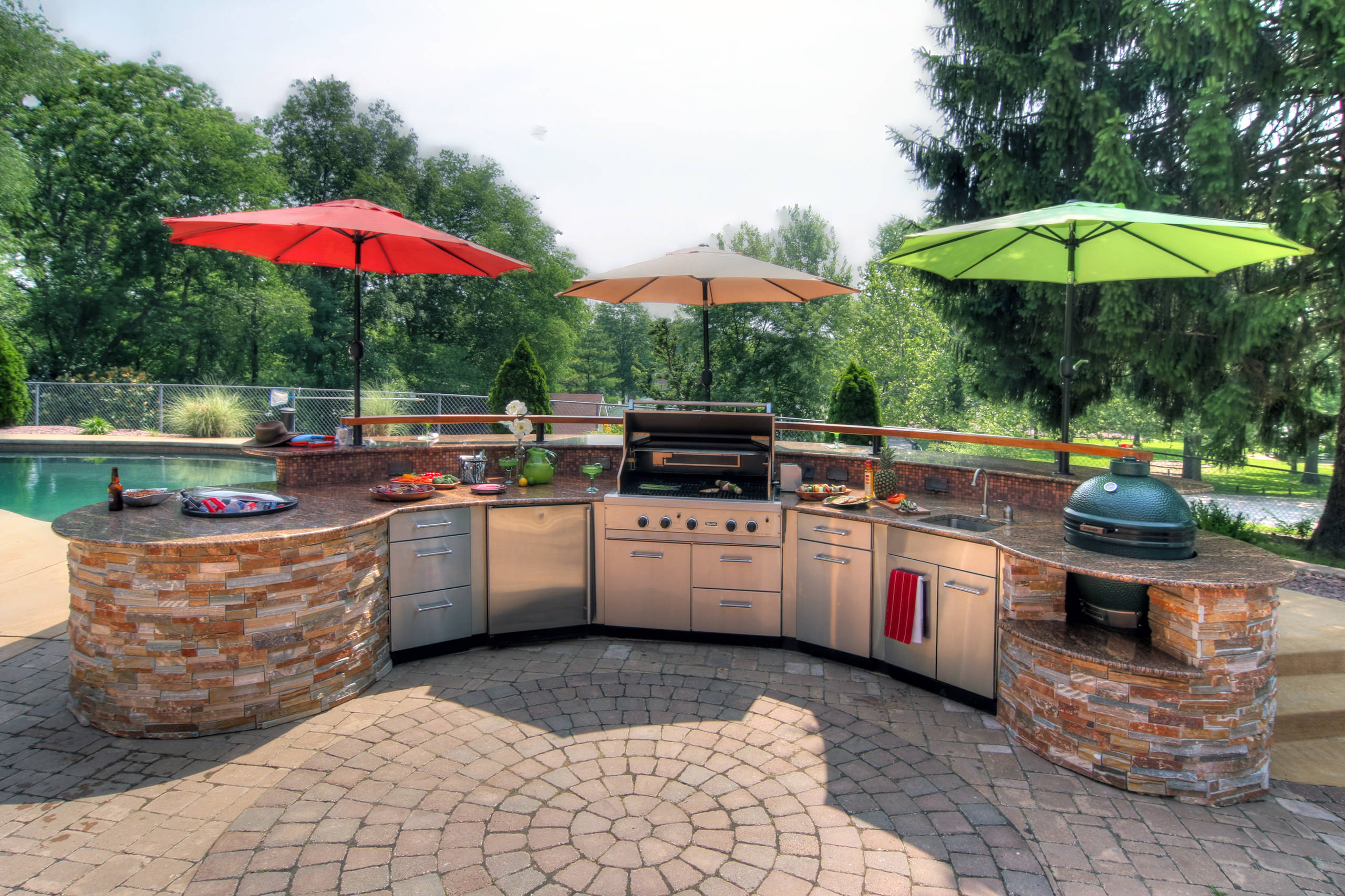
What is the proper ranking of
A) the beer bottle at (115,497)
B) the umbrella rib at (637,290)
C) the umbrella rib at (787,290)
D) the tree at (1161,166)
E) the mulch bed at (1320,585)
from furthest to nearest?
the tree at (1161,166), the mulch bed at (1320,585), the umbrella rib at (637,290), the umbrella rib at (787,290), the beer bottle at (115,497)

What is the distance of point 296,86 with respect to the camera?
2475 cm

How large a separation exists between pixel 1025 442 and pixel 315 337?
77.6 ft

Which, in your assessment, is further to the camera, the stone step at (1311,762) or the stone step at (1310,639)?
the stone step at (1310,639)

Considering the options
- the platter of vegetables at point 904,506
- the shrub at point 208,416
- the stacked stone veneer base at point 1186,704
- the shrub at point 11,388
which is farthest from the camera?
the shrub at point 208,416

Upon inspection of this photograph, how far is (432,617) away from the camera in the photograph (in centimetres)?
419

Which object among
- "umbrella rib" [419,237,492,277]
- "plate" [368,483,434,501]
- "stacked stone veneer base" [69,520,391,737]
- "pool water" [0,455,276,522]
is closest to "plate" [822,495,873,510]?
"plate" [368,483,434,501]

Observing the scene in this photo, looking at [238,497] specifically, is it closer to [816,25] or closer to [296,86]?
[816,25]

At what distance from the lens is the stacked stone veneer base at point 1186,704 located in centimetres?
279

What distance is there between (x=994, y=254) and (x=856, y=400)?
385 centimetres

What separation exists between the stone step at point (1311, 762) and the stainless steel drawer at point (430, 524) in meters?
4.13

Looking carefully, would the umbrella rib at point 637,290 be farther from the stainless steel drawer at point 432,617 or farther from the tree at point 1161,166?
the tree at point 1161,166

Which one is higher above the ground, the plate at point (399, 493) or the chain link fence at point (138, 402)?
the chain link fence at point (138, 402)

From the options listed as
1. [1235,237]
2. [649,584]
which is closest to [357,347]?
[649,584]

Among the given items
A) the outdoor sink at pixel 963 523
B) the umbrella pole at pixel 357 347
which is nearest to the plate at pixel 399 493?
the umbrella pole at pixel 357 347
